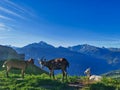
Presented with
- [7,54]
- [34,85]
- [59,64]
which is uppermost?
[7,54]

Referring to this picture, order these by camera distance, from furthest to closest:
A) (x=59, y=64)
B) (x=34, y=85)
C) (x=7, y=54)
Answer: (x=7, y=54), (x=59, y=64), (x=34, y=85)

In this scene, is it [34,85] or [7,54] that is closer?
[34,85]

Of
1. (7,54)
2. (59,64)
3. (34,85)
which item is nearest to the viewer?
(34,85)

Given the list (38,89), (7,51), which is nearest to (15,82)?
(38,89)

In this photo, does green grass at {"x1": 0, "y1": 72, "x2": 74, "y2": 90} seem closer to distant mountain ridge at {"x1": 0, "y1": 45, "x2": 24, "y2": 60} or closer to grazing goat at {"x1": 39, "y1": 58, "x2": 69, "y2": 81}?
grazing goat at {"x1": 39, "y1": 58, "x2": 69, "y2": 81}

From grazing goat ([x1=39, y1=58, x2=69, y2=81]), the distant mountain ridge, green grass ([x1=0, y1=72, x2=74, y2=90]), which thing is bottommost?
green grass ([x1=0, y1=72, x2=74, y2=90])

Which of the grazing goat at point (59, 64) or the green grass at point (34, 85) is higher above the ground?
the grazing goat at point (59, 64)

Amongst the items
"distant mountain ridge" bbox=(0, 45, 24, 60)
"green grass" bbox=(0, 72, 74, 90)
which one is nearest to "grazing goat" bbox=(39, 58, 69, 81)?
"green grass" bbox=(0, 72, 74, 90)

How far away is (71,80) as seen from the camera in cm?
3709

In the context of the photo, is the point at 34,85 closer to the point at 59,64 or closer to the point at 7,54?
the point at 59,64

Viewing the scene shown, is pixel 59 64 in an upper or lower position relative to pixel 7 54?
lower

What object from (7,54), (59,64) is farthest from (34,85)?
(7,54)

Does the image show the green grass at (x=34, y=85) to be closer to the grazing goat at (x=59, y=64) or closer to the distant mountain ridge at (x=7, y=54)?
the grazing goat at (x=59, y=64)

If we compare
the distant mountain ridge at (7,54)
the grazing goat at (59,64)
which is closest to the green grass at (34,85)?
the grazing goat at (59,64)
